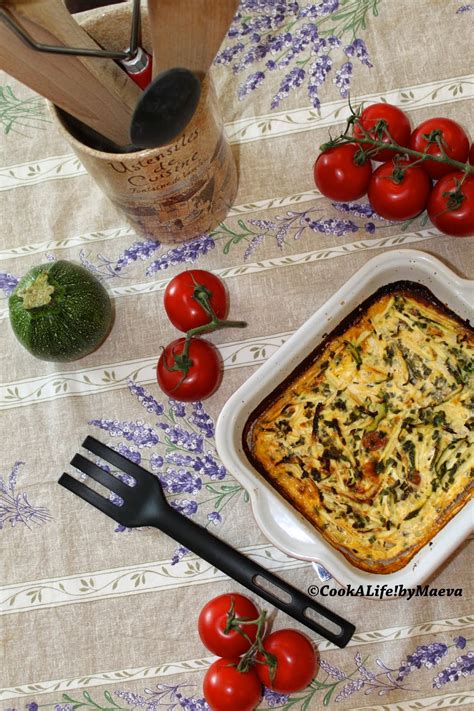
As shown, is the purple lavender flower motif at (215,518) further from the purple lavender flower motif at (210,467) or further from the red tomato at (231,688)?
the red tomato at (231,688)

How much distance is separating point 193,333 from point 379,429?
15.3 inches

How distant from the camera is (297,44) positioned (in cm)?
158

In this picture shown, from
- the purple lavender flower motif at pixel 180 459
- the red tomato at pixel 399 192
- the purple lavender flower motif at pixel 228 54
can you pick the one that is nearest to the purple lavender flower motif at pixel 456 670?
the purple lavender flower motif at pixel 180 459

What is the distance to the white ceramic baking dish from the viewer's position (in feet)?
4.01

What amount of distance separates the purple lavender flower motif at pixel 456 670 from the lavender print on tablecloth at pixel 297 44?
3.72 feet

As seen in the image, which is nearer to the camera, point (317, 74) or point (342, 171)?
point (342, 171)

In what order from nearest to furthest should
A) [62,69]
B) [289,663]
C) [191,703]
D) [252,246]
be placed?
1. [62,69]
2. [289,663]
3. [191,703]
4. [252,246]

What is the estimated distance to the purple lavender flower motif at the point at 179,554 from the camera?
4.71 feet

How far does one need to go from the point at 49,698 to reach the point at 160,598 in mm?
291

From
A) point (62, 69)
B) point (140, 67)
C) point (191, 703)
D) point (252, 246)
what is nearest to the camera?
point (62, 69)

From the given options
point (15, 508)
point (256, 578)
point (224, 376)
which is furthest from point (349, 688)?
point (15, 508)

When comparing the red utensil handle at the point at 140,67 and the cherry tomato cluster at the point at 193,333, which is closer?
the red utensil handle at the point at 140,67

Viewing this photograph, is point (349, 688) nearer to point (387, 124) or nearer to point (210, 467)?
point (210, 467)

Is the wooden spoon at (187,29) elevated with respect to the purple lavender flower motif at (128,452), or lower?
elevated
